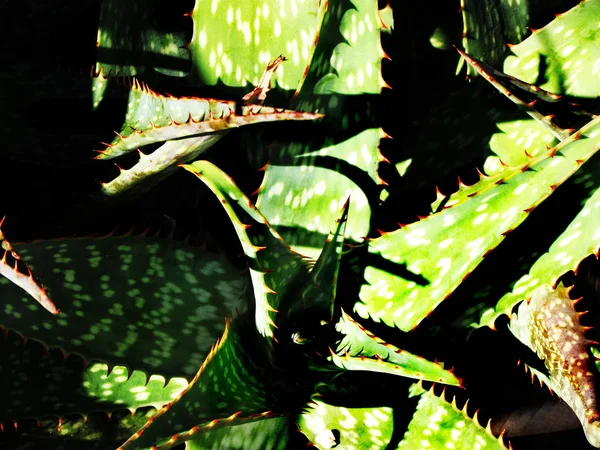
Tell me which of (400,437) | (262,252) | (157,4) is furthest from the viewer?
(157,4)

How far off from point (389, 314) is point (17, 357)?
1.37 feet

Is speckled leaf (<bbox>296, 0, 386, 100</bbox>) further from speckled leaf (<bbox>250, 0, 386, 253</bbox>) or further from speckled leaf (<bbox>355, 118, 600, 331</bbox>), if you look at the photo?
speckled leaf (<bbox>355, 118, 600, 331</bbox>)

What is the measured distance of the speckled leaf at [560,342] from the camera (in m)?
0.69

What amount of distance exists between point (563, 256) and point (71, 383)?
548 mm

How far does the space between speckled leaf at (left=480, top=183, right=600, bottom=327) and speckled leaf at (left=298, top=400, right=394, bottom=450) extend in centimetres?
15

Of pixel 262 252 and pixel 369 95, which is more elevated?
pixel 369 95

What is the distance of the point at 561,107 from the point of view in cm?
73

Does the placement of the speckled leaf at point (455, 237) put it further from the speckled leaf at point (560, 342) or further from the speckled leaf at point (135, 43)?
the speckled leaf at point (135, 43)

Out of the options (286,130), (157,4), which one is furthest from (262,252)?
(157,4)

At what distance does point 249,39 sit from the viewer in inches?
31.0

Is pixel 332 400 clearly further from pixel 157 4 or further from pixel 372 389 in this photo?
pixel 157 4

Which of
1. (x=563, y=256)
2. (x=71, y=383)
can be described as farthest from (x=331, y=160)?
(x=71, y=383)

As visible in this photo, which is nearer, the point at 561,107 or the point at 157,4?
the point at 561,107

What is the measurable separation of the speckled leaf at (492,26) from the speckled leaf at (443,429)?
1.25ft
